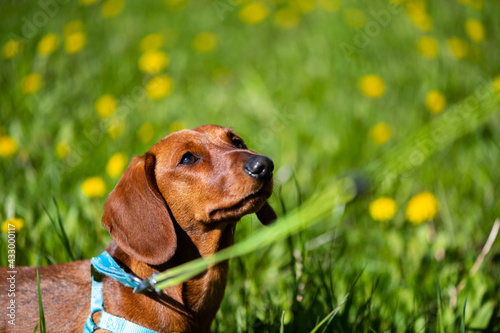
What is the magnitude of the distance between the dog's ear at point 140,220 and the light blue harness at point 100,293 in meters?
0.08

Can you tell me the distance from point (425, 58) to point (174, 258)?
12.7ft

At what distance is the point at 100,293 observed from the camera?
193 centimetres

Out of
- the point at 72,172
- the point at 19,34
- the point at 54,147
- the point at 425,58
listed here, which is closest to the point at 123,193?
the point at 72,172

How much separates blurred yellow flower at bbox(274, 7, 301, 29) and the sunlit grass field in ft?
0.08

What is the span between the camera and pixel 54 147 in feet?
12.7

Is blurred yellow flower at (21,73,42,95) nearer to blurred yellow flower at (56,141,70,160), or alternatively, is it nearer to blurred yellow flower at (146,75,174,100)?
blurred yellow flower at (56,141,70,160)

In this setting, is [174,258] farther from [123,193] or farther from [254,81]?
[254,81]

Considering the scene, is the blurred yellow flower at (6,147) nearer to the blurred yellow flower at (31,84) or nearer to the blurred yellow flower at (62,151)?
the blurred yellow flower at (62,151)

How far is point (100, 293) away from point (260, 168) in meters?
0.79

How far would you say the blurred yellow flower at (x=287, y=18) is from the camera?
18.7ft

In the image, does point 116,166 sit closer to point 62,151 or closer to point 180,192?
point 62,151

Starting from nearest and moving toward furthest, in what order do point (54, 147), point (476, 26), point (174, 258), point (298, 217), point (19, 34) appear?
point (298, 217) < point (174, 258) < point (54, 147) < point (476, 26) < point (19, 34)

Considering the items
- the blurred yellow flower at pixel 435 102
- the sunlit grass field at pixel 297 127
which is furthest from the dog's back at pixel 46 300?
the blurred yellow flower at pixel 435 102

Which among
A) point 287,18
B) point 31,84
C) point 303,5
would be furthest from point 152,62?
point 303,5
